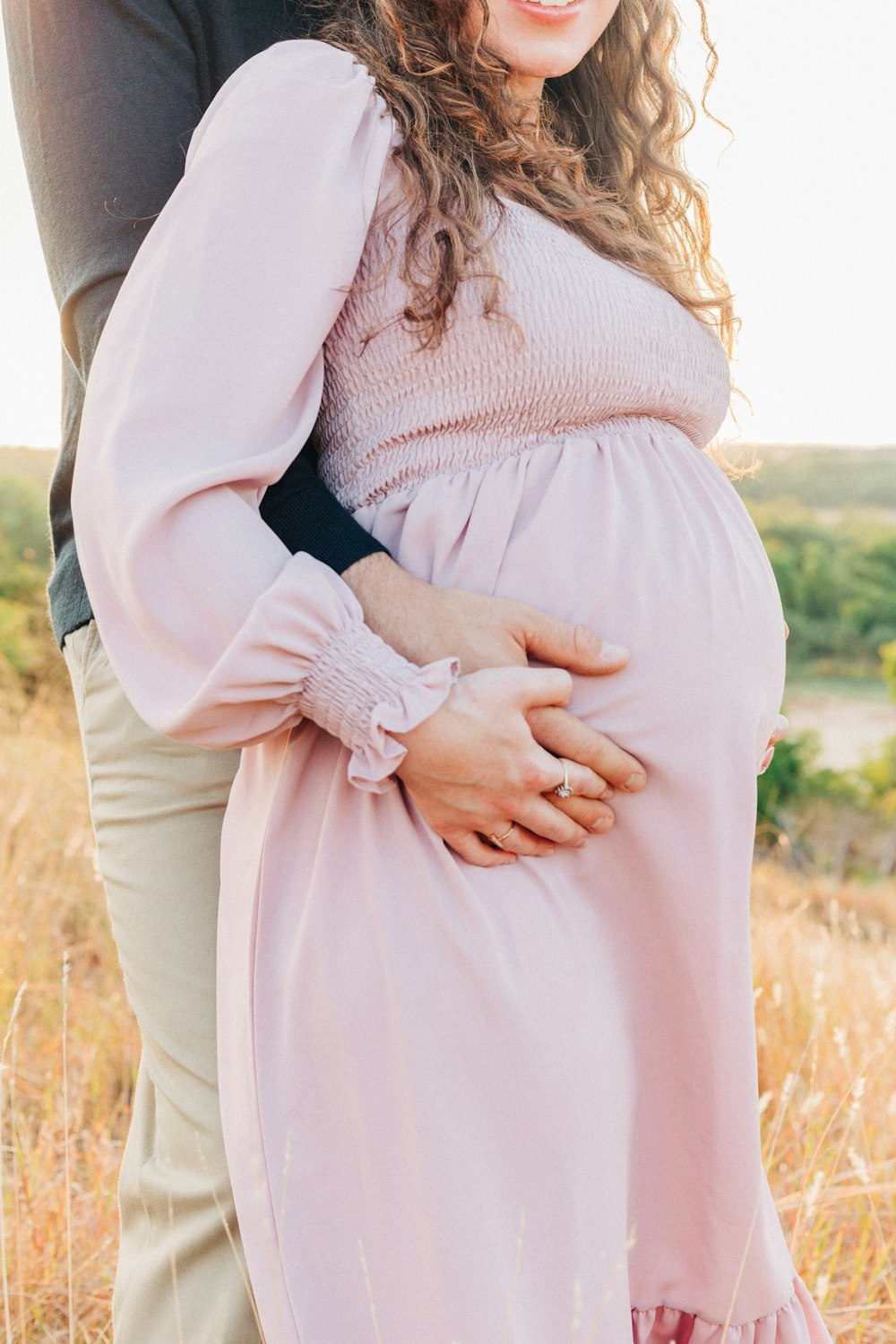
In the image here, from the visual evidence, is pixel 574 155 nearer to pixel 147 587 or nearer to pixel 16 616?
pixel 147 587

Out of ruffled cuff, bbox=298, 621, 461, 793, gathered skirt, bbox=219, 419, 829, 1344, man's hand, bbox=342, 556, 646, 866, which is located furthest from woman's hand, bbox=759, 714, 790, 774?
ruffled cuff, bbox=298, 621, 461, 793

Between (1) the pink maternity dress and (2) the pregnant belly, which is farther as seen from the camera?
(2) the pregnant belly

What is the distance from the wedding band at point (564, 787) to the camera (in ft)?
3.84

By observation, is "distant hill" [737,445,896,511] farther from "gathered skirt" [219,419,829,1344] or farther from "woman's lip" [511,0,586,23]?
"gathered skirt" [219,419,829,1344]

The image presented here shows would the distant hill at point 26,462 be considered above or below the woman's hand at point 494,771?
below

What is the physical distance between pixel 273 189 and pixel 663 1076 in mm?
1038

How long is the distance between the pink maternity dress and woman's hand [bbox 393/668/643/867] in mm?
33

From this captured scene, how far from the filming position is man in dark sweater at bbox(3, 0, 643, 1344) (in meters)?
1.26

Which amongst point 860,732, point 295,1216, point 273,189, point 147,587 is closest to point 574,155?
point 273,189

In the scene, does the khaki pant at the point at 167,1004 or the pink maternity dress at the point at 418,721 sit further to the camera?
the khaki pant at the point at 167,1004

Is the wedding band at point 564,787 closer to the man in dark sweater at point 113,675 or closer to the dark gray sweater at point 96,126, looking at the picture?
the man in dark sweater at point 113,675

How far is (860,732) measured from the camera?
33.8ft

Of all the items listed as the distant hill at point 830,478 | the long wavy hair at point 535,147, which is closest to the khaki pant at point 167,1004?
the long wavy hair at point 535,147

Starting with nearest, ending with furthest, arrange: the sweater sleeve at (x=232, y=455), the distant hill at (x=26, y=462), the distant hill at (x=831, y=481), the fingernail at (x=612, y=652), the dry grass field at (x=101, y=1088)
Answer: the sweater sleeve at (x=232, y=455), the fingernail at (x=612, y=652), the dry grass field at (x=101, y=1088), the distant hill at (x=26, y=462), the distant hill at (x=831, y=481)
